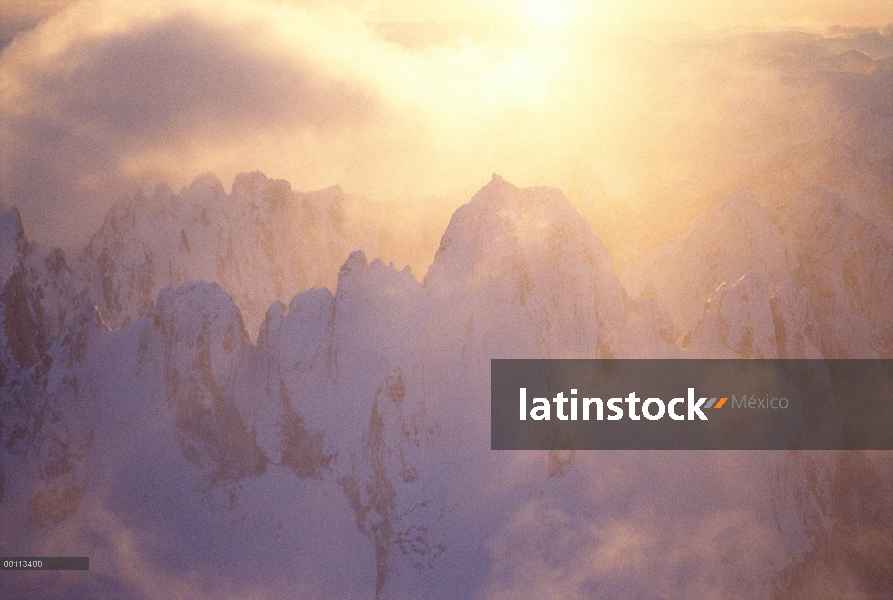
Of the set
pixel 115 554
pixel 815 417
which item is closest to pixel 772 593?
pixel 815 417

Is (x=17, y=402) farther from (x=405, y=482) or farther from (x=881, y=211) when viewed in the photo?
(x=881, y=211)

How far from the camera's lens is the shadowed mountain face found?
1821 inches

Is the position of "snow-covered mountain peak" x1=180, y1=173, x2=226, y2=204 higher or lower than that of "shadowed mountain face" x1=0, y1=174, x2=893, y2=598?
higher

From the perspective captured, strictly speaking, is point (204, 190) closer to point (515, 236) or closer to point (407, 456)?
point (515, 236)
